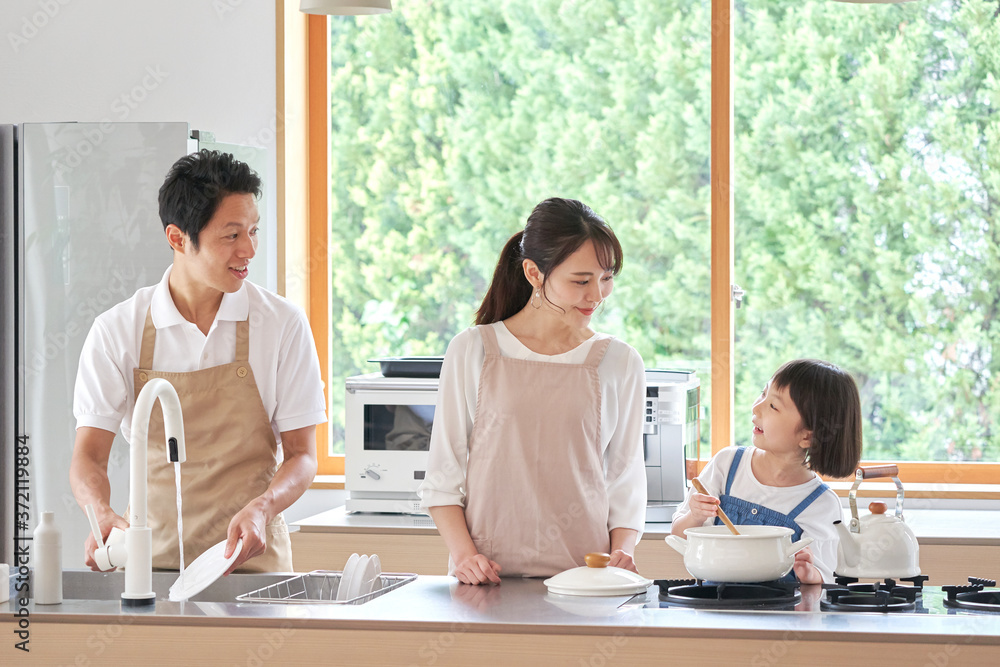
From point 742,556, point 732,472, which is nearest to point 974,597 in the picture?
point 742,556

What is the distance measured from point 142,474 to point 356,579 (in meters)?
0.39

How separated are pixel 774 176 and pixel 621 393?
1909 millimetres

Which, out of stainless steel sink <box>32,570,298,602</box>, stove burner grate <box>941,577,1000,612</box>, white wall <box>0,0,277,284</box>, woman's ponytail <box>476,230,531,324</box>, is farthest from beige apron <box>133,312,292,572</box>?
white wall <box>0,0,277,284</box>

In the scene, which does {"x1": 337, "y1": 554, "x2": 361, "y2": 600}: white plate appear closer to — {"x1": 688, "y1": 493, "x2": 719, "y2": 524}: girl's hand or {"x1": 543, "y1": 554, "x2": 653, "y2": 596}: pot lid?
{"x1": 543, "y1": 554, "x2": 653, "y2": 596}: pot lid

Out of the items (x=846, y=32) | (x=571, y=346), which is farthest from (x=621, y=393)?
(x=846, y=32)

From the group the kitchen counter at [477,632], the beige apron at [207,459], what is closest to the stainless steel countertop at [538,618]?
the kitchen counter at [477,632]

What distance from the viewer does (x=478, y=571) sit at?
169cm

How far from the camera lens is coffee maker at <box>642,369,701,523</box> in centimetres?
298

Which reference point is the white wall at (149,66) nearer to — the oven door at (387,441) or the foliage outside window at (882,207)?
the oven door at (387,441)

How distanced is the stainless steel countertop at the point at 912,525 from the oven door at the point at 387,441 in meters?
0.06

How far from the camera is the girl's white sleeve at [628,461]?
1.85m

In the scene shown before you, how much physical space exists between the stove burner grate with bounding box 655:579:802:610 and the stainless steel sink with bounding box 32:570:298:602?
629 mm

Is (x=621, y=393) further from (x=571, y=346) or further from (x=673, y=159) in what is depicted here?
(x=673, y=159)

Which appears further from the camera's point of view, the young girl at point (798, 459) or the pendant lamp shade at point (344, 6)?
the pendant lamp shade at point (344, 6)
